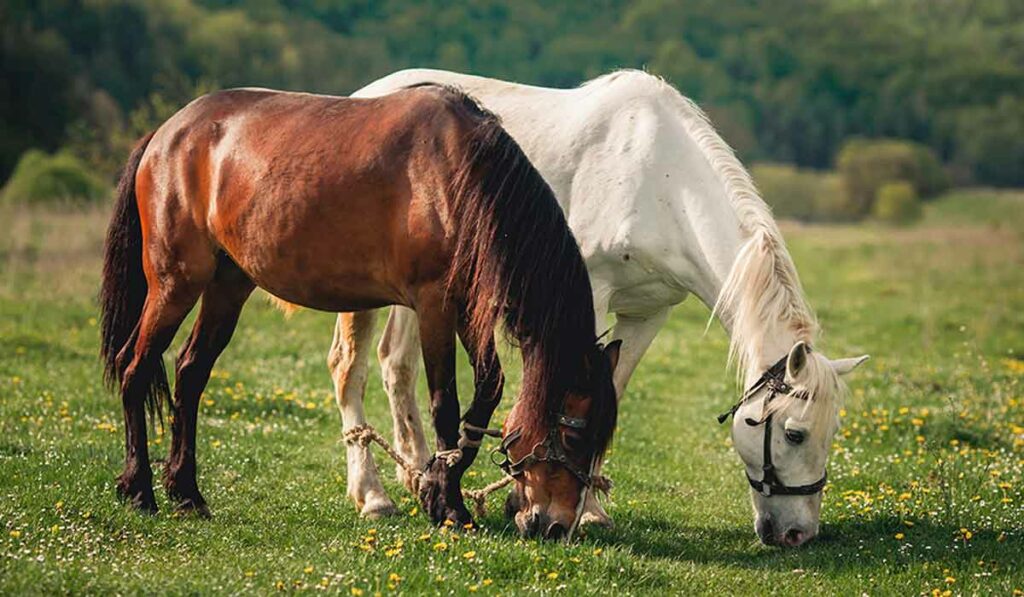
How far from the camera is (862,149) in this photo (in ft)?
272

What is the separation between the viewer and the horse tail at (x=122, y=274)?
6781 millimetres

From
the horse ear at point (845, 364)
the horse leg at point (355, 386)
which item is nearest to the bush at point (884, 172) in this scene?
the horse leg at point (355, 386)

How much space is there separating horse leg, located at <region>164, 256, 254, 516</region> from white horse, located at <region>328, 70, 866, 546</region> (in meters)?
0.98

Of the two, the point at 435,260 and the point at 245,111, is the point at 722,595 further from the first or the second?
the point at 245,111

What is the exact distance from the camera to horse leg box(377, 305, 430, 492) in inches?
303

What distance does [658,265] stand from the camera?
6.80 meters

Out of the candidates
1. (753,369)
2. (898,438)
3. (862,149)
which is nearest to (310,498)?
(753,369)

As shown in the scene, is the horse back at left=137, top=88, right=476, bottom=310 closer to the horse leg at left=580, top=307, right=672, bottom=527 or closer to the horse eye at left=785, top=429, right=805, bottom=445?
the horse leg at left=580, top=307, right=672, bottom=527

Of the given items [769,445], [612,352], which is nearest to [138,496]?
[612,352]

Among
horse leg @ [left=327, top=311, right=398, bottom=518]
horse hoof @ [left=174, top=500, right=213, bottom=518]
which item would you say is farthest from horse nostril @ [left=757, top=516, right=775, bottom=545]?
horse hoof @ [left=174, top=500, right=213, bottom=518]

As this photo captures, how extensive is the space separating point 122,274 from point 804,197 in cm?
7106

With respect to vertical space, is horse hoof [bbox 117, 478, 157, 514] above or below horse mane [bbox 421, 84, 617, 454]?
below

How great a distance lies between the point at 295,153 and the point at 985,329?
46.8 ft

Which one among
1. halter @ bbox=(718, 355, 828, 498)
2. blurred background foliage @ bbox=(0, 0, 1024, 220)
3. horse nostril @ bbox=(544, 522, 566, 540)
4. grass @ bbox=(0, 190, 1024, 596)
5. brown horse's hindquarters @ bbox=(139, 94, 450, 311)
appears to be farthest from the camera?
blurred background foliage @ bbox=(0, 0, 1024, 220)
